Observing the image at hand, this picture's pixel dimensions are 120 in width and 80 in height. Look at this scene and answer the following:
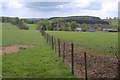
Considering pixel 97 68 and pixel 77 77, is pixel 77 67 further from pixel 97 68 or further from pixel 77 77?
pixel 77 77

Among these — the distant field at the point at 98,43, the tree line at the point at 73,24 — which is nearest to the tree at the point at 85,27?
the tree line at the point at 73,24

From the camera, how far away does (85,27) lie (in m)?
147

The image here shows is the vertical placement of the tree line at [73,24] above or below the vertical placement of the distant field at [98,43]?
above

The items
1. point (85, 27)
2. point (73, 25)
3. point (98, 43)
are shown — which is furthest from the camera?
point (73, 25)

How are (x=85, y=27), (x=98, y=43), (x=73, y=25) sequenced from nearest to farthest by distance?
(x=98, y=43), (x=85, y=27), (x=73, y=25)

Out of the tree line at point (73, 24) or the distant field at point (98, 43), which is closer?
the distant field at point (98, 43)

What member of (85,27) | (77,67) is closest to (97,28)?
(85,27)

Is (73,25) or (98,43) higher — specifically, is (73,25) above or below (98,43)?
above

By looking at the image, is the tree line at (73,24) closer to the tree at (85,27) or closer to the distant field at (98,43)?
the tree at (85,27)

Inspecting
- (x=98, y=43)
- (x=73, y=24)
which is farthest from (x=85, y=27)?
(x=98, y=43)

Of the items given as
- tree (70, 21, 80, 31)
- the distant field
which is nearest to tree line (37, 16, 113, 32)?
tree (70, 21, 80, 31)

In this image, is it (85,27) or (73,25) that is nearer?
(85,27)

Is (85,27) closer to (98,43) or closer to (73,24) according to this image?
(73,24)

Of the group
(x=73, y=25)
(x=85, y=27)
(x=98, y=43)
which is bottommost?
(x=98, y=43)
